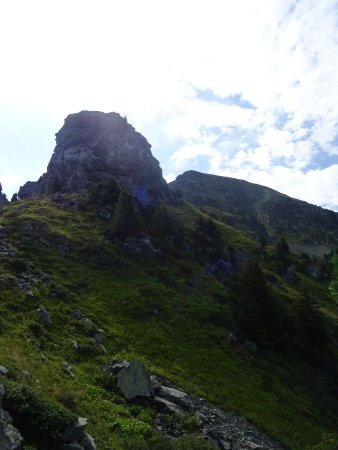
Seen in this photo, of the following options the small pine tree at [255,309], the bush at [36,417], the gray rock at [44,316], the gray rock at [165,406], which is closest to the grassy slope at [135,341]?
the gray rock at [44,316]

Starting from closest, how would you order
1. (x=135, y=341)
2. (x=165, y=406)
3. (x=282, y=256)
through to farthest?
(x=165, y=406) → (x=135, y=341) → (x=282, y=256)

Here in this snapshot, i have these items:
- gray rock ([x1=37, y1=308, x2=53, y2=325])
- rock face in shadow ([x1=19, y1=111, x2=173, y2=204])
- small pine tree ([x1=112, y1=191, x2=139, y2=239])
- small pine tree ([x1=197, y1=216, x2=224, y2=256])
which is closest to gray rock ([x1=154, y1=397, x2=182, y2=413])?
gray rock ([x1=37, y1=308, x2=53, y2=325])

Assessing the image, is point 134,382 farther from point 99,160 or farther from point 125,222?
point 99,160

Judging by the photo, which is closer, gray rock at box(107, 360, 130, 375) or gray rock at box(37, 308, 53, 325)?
gray rock at box(107, 360, 130, 375)

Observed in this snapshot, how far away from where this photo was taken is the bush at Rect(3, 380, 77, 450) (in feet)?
57.6

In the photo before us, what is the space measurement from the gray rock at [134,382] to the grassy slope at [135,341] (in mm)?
1067

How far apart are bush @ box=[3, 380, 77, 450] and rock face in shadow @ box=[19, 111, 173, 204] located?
9438 cm

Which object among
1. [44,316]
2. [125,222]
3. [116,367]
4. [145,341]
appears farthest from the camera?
[125,222]

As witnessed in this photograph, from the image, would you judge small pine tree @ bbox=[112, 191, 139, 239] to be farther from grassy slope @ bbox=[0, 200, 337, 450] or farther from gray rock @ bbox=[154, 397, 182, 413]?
gray rock @ bbox=[154, 397, 182, 413]

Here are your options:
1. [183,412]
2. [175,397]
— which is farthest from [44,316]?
[183,412]

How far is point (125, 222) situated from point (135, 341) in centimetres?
3817

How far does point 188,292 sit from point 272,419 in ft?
95.2

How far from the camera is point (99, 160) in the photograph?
12556 centimetres

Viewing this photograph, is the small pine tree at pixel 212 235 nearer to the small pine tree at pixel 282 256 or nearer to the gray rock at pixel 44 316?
the small pine tree at pixel 282 256
